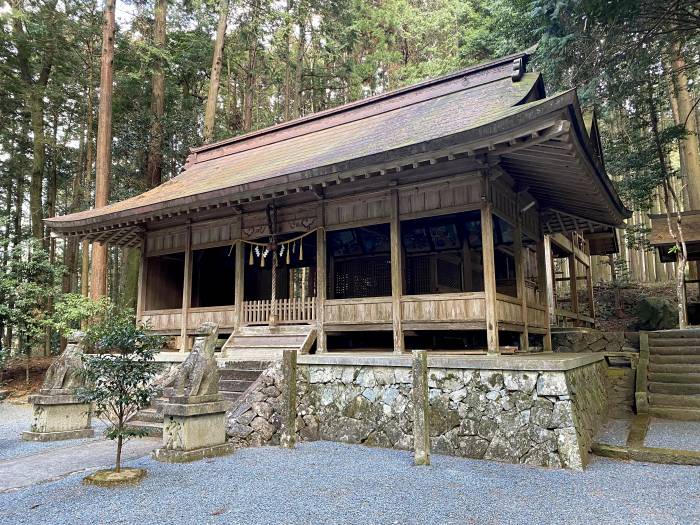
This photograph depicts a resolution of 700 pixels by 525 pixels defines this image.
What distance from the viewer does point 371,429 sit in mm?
6273

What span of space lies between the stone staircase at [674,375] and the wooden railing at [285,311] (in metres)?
6.12

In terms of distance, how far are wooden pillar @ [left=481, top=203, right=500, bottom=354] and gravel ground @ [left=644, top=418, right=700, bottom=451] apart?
2.28 meters

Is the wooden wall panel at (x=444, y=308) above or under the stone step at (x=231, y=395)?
above

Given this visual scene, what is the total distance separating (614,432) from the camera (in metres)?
6.95

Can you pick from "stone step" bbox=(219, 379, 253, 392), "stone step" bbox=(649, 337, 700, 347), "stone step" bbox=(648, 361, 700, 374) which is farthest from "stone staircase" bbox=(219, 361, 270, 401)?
"stone step" bbox=(649, 337, 700, 347)

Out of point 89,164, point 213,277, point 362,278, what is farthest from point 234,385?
point 89,164

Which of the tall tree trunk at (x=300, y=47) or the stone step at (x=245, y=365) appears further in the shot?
the tall tree trunk at (x=300, y=47)

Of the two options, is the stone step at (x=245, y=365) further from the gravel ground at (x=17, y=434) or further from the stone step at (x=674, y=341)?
the stone step at (x=674, y=341)

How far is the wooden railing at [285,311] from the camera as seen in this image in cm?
A: 862

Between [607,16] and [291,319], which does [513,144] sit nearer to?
[291,319]

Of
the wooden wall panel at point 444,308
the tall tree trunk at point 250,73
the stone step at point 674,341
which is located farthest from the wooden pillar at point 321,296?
the tall tree trunk at point 250,73

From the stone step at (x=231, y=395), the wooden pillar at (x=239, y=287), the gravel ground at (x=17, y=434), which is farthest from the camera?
the wooden pillar at (x=239, y=287)

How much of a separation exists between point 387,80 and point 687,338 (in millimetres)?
17049

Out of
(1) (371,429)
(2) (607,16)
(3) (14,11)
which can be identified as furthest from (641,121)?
(3) (14,11)
